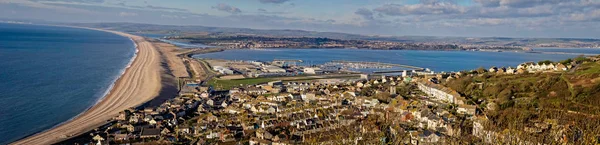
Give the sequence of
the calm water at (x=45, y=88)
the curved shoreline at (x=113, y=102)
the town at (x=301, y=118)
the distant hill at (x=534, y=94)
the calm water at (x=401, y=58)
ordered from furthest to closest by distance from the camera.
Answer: the calm water at (x=401, y=58) < the calm water at (x=45, y=88) < the curved shoreline at (x=113, y=102) < the distant hill at (x=534, y=94) < the town at (x=301, y=118)

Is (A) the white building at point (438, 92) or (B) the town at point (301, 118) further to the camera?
(A) the white building at point (438, 92)

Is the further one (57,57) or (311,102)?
(57,57)

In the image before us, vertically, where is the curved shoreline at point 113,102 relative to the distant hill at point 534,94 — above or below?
below

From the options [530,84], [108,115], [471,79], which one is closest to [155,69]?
[108,115]

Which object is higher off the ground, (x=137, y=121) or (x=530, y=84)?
(x=530, y=84)

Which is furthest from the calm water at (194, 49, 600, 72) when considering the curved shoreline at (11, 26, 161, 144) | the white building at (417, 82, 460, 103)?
the white building at (417, 82, 460, 103)

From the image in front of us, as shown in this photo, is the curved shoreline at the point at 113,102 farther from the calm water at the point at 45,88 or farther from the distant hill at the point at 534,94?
the distant hill at the point at 534,94

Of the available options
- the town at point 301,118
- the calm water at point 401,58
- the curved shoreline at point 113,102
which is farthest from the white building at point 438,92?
the calm water at point 401,58

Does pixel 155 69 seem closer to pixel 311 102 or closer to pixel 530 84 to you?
pixel 311 102
